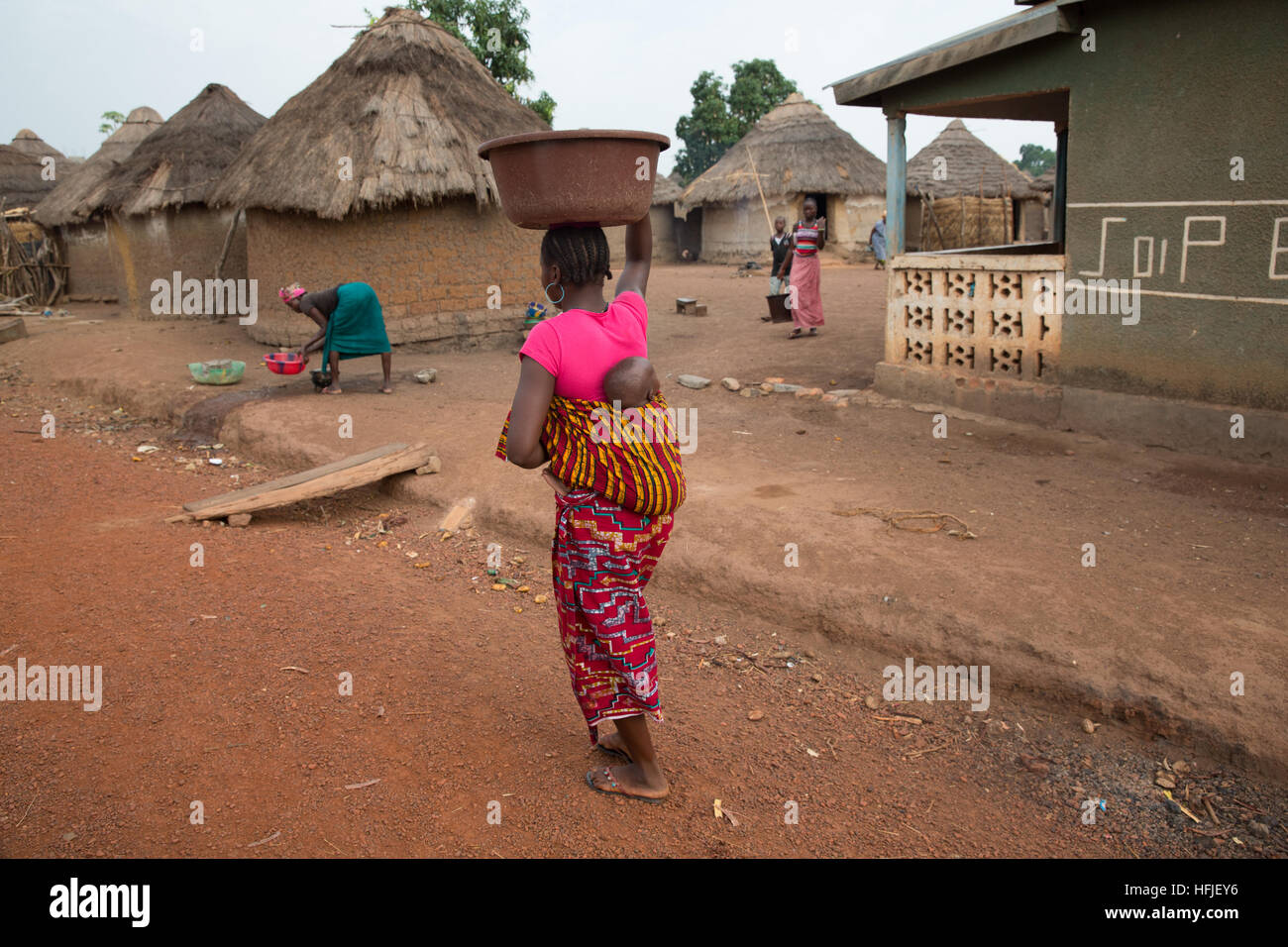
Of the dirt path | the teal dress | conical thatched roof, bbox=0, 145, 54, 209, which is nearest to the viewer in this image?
the dirt path

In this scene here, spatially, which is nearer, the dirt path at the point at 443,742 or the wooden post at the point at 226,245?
the dirt path at the point at 443,742

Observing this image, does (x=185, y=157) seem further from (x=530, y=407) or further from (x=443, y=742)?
(x=530, y=407)

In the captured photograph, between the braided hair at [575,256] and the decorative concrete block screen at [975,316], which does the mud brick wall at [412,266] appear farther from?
the braided hair at [575,256]

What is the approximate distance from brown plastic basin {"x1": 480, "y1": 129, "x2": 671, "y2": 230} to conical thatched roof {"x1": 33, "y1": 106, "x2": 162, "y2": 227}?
18488mm

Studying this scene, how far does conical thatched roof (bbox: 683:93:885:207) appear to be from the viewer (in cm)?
2245

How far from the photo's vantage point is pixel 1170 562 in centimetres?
430

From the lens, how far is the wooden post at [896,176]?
7949 mm

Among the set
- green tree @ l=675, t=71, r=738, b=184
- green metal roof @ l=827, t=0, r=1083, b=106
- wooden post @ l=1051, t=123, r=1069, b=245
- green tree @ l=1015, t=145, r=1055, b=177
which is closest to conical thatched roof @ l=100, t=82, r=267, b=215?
green metal roof @ l=827, t=0, r=1083, b=106

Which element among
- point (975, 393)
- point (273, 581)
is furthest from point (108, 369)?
point (975, 393)

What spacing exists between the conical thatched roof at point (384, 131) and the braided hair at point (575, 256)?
854cm
